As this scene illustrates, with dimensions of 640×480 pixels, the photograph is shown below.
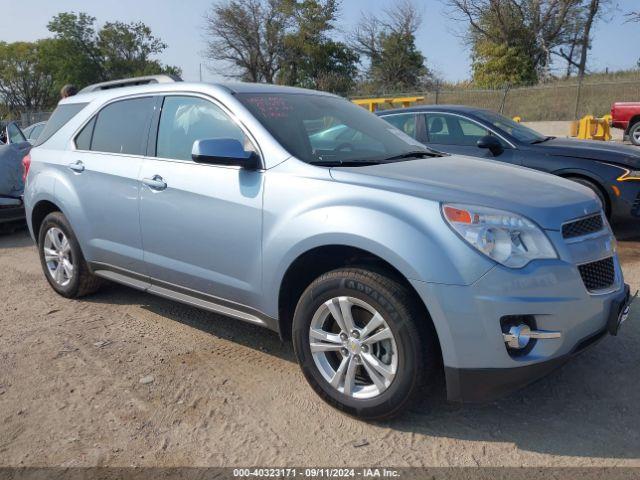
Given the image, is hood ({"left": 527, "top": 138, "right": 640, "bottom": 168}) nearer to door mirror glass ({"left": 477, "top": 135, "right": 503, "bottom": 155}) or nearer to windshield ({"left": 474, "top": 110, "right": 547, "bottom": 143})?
windshield ({"left": 474, "top": 110, "right": 547, "bottom": 143})

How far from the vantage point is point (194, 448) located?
9.11 feet

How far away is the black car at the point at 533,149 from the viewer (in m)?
6.32

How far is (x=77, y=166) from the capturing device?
4.52m

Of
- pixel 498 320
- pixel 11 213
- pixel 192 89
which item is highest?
pixel 192 89

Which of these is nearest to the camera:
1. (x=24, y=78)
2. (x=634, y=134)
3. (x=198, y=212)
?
(x=198, y=212)

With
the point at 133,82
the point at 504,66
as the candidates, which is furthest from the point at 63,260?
the point at 504,66

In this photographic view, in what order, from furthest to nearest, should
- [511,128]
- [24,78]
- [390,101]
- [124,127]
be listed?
[24,78] → [390,101] → [511,128] → [124,127]

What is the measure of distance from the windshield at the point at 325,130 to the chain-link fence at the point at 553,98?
19418 mm

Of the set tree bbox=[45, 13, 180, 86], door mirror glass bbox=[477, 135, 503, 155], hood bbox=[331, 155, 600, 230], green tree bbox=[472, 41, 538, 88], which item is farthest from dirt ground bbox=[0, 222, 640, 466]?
tree bbox=[45, 13, 180, 86]

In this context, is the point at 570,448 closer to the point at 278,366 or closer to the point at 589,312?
the point at 589,312

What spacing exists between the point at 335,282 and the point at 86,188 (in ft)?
8.09

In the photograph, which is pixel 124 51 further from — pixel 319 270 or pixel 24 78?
pixel 319 270

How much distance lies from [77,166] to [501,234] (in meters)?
3.35

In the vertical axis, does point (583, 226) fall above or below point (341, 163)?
below
